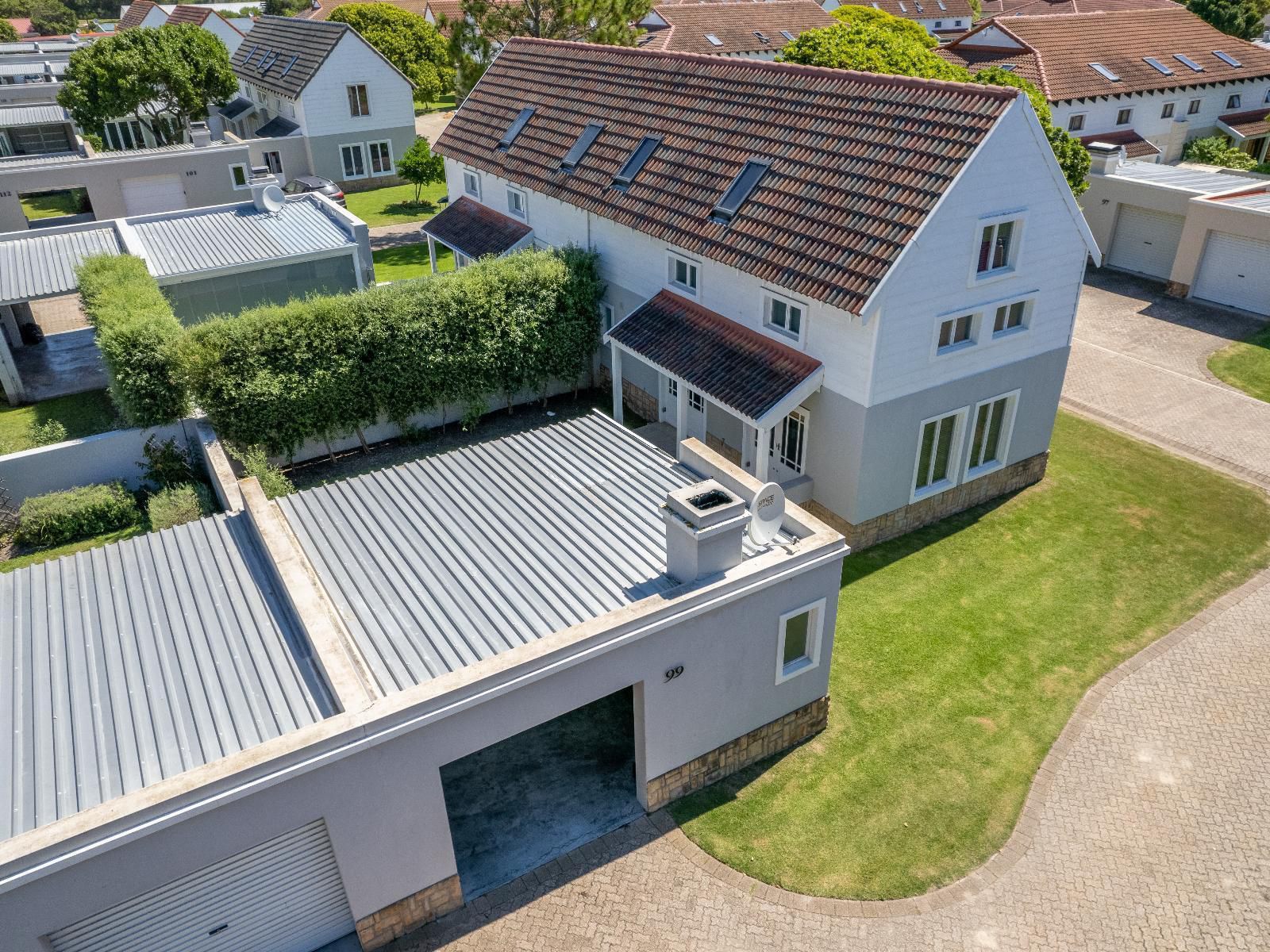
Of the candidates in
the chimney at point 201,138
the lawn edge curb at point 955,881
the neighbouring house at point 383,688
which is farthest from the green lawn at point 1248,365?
the chimney at point 201,138

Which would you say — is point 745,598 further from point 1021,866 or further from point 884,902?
point 1021,866

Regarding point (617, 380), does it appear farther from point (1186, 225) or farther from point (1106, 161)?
point (1106, 161)

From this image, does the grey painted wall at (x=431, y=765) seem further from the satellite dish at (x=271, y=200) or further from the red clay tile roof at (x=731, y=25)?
the red clay tile roof at (x=731, y=25)

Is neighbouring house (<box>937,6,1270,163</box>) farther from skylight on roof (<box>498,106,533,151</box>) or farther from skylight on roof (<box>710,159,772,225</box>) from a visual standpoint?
skylight on roof (<box>710,159,772,225</box>)

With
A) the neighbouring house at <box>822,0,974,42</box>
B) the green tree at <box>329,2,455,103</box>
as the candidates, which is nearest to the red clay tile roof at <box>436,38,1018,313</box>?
the green tree at <box>329,2,455,103</box>

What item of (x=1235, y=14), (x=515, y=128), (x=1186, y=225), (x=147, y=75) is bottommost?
(x=1186, y=225)

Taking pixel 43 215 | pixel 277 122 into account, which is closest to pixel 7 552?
pixel 43 215

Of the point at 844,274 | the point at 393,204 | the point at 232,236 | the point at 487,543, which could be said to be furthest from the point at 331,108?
the point at 487,543
